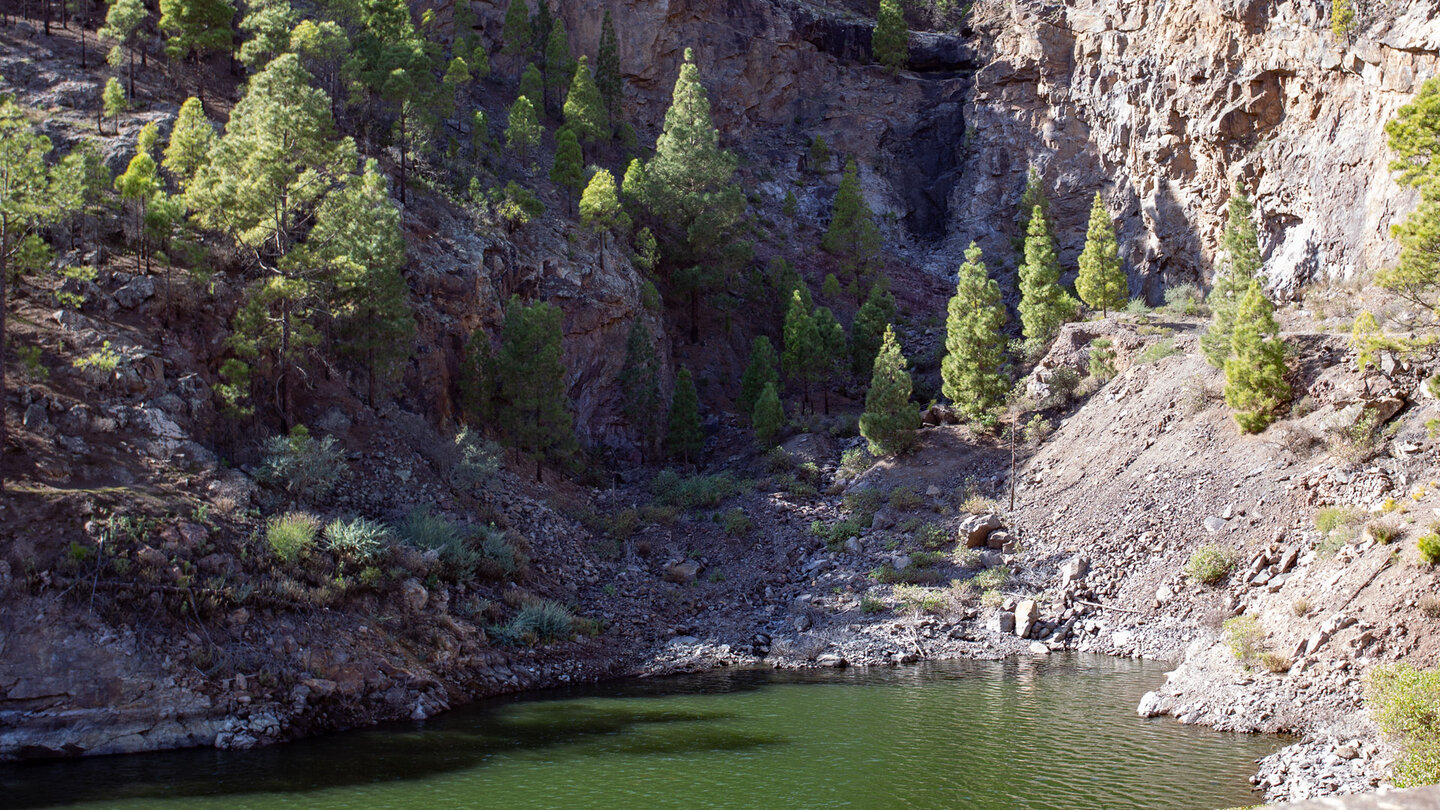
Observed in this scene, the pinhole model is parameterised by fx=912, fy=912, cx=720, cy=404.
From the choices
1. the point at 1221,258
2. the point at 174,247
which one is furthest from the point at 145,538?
the point at 1221,258

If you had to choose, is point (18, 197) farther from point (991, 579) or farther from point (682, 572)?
point (991, 579)

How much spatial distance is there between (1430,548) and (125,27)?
2088 inches

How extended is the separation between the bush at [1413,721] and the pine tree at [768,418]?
3193cm

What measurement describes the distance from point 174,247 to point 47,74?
19690 millimetres

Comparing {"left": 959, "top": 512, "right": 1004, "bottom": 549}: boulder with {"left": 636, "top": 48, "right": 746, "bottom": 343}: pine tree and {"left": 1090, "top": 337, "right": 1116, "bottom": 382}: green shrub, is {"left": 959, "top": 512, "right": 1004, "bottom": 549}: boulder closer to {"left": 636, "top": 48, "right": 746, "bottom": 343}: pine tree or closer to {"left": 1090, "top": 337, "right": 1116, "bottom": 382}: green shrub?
{"left": 1090, "top": 337, "right": 1116, "bottom": 382}: green shrub

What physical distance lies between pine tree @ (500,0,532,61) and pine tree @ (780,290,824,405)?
34964 mm

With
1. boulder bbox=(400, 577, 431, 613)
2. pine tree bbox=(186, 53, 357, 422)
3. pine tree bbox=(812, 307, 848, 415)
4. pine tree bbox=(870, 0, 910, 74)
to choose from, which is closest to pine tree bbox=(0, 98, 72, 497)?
pine tree bbox=(186, 53, 357, 422)

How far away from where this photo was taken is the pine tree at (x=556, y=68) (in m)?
69.1

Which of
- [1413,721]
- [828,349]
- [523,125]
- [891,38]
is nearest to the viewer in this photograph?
[1413,721]

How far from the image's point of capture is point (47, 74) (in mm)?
40875

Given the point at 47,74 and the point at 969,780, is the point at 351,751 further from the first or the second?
the point at 47,74

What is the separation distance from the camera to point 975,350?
42438 millimetres

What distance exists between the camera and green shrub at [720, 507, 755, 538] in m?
38.3

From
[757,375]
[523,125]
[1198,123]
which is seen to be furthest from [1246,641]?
[523,125]
